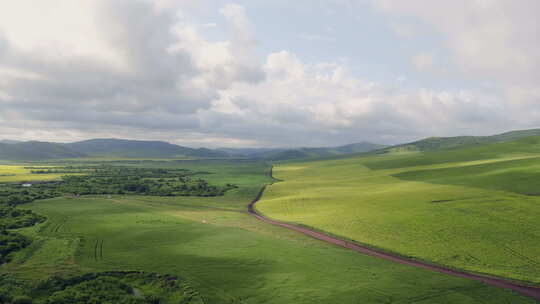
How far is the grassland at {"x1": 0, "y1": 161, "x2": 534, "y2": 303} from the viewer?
3700cm

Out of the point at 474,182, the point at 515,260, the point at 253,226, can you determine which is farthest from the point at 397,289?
the point at 474,182

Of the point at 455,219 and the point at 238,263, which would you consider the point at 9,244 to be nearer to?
the point at 238,263

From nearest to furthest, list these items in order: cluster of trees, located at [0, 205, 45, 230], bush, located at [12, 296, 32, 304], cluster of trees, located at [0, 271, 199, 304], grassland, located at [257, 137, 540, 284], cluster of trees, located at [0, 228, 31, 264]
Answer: bush, located at [12, 296, 32, 304], cluster of trees, located at [0, 271, 199, 304], cluster of trees, located at [0, 228, 31, 264], grassland, located at [257, 137, 540, 284], cluster of trees, located at [0, 205, 45, 230]

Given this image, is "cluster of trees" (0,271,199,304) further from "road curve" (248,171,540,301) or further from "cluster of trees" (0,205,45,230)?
"cluster of trees" (0,205,45,230)

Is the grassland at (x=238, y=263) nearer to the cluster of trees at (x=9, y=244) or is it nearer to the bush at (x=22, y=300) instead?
the cluster of trees at (x=9, y=244)

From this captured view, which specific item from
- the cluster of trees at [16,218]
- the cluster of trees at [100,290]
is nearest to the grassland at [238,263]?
the cluster of trees at [100,290]

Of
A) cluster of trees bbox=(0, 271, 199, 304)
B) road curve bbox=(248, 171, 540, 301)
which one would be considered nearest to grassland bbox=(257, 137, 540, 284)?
road curve bbox=(248, 171, 540, 301)

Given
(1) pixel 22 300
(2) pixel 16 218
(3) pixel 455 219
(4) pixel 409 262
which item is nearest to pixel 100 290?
(1) pixel 22 300

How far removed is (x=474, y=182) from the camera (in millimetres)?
103000

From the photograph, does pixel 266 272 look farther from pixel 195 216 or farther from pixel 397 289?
pixel 195 216

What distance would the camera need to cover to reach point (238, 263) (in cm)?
4719

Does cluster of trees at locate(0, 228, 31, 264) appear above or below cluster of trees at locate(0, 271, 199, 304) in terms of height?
above

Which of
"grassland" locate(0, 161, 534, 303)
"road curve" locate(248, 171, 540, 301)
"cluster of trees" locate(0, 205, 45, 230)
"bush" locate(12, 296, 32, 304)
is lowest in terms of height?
"road curve" locate(248, 171, 540, 301)

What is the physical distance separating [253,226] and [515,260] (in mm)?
52160
